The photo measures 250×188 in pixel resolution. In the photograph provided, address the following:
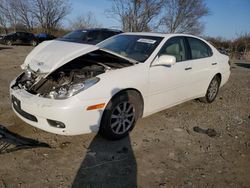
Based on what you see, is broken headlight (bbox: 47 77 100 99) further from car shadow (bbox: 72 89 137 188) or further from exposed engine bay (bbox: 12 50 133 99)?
car shadow (bbox: 72 89 137 188)

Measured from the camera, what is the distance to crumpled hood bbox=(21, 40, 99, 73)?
317cm

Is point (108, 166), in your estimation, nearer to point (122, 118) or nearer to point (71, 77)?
point (122, 118)

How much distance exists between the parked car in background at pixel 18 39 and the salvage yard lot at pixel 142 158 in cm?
1897

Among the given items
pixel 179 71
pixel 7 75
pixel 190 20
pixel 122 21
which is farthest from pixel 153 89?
pixel 190 20

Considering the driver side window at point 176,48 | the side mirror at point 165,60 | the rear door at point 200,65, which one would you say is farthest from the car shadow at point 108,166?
the rear door at point 200,65

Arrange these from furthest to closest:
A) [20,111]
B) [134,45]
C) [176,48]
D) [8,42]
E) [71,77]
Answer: [8,42], [176,48], [134,45], [71,77], [20,111]

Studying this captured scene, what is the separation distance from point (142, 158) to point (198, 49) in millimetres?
2702

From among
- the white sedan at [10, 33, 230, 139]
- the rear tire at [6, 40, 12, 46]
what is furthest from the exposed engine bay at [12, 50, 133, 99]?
the rear tire at [6, 40, 12, 46]

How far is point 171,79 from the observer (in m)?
3.81

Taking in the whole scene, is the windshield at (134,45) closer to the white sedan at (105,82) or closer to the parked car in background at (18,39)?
the white sedan at (105,82)

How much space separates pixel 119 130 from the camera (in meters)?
3.29

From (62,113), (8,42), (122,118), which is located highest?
(62,113)

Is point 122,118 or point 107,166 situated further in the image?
point 122,118

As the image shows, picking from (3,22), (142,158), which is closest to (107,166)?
(142,158)
